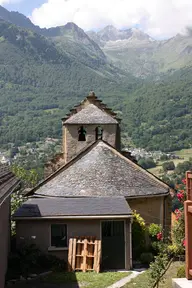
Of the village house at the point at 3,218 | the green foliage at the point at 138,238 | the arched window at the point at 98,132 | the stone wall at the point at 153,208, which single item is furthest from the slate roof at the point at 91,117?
the village house at the point at 3,218

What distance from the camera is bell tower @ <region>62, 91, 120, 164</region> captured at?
32.2 metres

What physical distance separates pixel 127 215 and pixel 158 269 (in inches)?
223

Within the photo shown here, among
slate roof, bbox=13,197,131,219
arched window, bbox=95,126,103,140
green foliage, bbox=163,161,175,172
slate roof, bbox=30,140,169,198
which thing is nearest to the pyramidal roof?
arched window, bbox=95,126,103,140

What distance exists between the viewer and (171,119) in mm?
159625

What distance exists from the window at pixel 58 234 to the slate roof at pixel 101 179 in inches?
142

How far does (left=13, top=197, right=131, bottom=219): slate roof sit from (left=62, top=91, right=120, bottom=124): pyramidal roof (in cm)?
887

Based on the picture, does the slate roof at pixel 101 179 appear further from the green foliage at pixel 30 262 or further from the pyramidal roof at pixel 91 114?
the green foliage at pixel 30 262

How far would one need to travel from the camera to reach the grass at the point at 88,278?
19.0 metres

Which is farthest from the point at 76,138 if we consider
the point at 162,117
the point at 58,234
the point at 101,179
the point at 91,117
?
the point at 162,117

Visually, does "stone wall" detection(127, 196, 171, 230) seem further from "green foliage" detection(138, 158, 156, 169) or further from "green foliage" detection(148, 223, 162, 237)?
"green foliage" detection(138, 158, 156, 169)

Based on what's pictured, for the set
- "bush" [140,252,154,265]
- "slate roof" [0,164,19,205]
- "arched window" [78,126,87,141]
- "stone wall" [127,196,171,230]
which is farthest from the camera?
"arched window" [78,126,87,141]

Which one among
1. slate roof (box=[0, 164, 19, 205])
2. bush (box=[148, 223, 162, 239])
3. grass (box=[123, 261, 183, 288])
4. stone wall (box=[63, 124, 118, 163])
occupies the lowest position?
grass (box=[123, 261, 183, 288])

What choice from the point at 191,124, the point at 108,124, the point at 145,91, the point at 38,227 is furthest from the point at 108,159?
the point at 145,91

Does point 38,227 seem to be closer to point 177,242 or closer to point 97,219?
point 97,219
